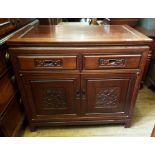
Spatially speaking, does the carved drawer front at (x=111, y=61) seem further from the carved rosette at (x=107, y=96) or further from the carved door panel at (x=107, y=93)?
the carved rosette at (x=107, y=96)

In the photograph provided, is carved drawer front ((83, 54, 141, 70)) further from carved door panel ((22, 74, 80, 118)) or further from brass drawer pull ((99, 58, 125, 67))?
carved door panel ((22, 74, 80, 118))

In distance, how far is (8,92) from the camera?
1.03 meters

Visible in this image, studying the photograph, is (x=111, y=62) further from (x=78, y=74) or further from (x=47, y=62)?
(x=47, y=62)

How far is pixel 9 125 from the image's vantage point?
1040 millimetres

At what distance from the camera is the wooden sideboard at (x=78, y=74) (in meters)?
0.93

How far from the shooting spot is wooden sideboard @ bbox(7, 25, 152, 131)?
0.93m

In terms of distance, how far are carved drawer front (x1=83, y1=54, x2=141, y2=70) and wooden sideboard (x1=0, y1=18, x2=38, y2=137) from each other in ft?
1.58

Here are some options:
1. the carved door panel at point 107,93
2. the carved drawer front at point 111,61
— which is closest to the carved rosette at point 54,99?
the carved door panel at point 107,93

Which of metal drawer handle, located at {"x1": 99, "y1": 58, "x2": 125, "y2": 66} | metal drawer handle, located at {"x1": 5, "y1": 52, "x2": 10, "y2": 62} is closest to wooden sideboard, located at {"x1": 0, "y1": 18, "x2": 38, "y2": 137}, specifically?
metal drawer handle, located at {"x1": 5, "y1": 52, "x2": 10, "y2": 62}

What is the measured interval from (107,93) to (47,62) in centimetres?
46
